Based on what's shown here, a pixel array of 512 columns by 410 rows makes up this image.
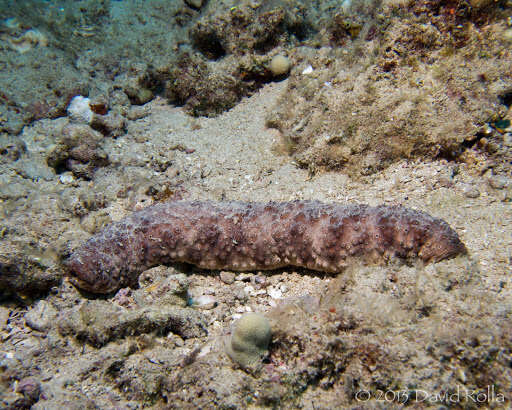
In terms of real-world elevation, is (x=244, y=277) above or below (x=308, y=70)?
below

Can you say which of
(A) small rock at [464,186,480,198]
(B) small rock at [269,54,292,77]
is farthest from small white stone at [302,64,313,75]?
(A) small rock at [464,186,480,198]

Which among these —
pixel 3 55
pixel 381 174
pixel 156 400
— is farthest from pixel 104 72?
pixel 156 400

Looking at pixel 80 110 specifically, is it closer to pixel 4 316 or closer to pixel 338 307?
pixel 4 316

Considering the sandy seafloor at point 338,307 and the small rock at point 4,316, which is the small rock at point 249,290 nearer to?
the sandy seafloor at point 338,307

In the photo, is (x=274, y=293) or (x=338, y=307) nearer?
(x=338, y=307)

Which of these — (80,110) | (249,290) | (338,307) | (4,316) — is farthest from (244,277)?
(80,110)

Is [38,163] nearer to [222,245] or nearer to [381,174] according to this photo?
[222,245]

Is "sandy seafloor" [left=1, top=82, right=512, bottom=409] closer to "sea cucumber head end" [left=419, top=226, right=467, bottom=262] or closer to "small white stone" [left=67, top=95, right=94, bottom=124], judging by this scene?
"sea cucumber head end" [left=419, top=226, right=467, bottom=262]
